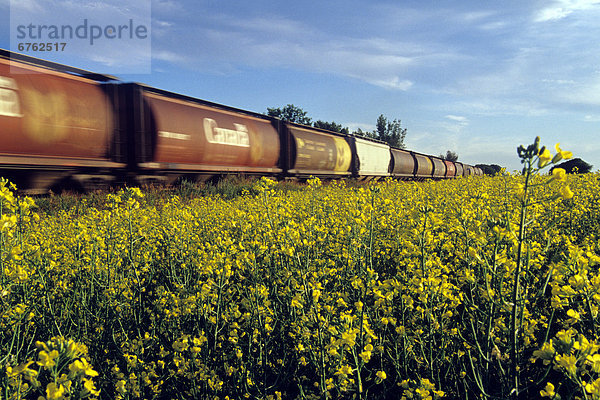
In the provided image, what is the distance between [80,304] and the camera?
336cm

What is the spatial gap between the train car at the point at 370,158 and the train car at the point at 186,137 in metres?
8.80

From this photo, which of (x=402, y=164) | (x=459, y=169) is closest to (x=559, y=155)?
(x=402, y=164)

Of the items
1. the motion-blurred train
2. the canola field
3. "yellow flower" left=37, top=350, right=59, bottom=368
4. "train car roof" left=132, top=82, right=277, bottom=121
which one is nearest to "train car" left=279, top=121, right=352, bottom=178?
the motion-blurred train

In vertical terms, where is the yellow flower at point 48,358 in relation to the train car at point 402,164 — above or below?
below

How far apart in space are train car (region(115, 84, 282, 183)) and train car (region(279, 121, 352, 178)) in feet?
5.27

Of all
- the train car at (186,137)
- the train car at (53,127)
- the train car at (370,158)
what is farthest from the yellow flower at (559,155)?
the train car at (370,158)

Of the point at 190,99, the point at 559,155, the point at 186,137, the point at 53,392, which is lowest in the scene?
the point at 53,392

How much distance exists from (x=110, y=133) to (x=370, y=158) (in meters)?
17.4

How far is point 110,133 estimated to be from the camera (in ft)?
30.7

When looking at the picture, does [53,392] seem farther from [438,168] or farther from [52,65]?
[438,168]

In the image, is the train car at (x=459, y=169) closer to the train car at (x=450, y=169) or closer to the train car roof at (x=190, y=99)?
the train car at (x=450, y=169)

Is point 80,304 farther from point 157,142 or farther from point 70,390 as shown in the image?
point 157,142

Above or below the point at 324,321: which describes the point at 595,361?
above

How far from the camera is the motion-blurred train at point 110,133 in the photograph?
7.62 m
